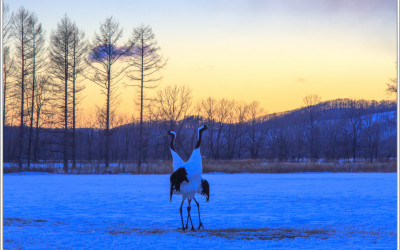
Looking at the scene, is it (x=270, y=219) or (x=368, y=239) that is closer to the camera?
(x=368, y=239)

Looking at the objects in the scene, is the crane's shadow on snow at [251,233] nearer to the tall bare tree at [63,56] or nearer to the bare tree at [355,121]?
the tall bare tree at [63,56]

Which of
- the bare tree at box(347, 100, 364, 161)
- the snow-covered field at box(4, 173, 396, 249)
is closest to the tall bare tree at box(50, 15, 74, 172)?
the snow-covered field at box(4, 173, 396, 249)

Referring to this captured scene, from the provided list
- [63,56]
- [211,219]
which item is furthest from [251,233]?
[63,56]

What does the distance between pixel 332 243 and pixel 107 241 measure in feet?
13.6

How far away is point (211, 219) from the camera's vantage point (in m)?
11.8

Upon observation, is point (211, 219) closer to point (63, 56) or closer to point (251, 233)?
point (251, 233)

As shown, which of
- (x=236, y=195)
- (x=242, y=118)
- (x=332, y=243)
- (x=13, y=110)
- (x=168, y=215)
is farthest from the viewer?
(x=242, y=118)

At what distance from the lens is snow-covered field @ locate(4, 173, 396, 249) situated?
8227mm

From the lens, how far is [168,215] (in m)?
12.6

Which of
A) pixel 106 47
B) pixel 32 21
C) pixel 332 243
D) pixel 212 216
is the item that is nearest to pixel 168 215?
pixel 212 216

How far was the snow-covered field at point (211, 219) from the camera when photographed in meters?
8.23

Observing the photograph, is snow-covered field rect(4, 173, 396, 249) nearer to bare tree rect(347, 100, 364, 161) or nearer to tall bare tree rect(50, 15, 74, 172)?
tall bare tree rect(50, 15, 74, 172)

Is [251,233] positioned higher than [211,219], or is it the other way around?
[251,233]

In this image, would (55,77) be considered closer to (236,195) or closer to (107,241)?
(236,195)
